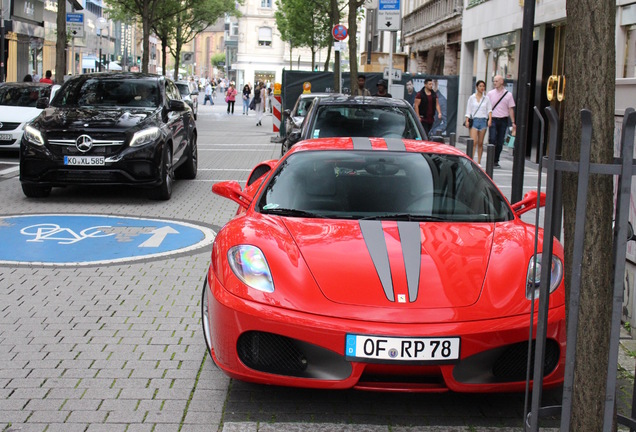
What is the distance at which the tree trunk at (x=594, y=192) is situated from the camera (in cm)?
313

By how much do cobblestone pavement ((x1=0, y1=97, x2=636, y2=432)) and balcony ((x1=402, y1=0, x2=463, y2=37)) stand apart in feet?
85.8

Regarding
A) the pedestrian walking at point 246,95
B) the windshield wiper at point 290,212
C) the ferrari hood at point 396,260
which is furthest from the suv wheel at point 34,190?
the pedestrian walking at point 246,95

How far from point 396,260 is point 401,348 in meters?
0.62

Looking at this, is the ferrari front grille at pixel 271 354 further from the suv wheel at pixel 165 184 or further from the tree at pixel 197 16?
the tree at pixel 197 16

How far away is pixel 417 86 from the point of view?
96.1 feet

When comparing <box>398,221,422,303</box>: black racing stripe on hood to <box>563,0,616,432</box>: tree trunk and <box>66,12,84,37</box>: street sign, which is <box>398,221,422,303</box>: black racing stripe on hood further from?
<box>66,12,84,37</box>: street sign

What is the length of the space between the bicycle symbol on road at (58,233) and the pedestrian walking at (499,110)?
32.8 feet

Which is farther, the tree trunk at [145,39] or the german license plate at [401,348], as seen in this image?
the tree trunk at [145,39]

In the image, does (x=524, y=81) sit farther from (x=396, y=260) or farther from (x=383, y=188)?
(x=396, y=260)

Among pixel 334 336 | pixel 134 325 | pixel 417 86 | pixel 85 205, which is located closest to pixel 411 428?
pixel 334 336

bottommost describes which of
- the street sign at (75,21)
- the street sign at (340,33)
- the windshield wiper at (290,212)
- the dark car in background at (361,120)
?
the windshield wiper at (290,212)

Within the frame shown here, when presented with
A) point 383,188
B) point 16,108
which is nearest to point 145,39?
point 16,108

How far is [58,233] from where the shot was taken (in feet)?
30.9

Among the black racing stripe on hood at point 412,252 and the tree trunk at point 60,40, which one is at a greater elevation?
the tree trunk at point 60,40
